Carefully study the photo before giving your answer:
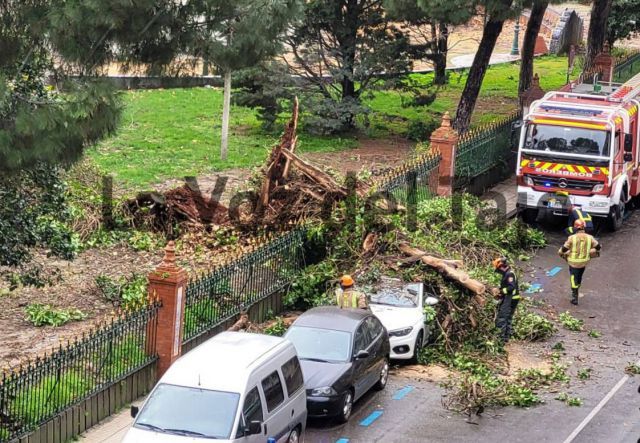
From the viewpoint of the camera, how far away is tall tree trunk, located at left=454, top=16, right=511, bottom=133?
1219 inches

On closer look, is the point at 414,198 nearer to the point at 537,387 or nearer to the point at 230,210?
the point at 230,210

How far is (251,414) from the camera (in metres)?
13.2

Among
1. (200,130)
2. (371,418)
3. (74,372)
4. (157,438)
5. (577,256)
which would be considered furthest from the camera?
(200,130)

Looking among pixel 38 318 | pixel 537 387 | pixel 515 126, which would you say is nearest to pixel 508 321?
pixel 537 387

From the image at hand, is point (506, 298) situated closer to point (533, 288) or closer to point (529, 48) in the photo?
point (533, 288)

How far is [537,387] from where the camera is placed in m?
17.3

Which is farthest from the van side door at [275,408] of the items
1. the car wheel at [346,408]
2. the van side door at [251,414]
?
the car wheel at [346,408]

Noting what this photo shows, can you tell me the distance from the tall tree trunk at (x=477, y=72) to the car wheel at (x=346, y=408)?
17073 millimetres

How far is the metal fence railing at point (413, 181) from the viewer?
23.1 m

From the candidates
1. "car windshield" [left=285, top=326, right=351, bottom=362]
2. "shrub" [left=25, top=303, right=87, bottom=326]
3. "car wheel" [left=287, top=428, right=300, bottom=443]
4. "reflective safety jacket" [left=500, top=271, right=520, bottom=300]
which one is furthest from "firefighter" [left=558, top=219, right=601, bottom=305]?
"shrub" [left=25, top=303, right=87, bottom=326]

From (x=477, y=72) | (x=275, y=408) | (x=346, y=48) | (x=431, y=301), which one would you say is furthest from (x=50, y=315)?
(x=477, y=72)

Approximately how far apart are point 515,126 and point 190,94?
13.3 meters

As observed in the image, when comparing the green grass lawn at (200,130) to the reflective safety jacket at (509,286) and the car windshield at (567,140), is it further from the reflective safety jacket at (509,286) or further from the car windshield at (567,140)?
the reflective safety jacket at (509,286)

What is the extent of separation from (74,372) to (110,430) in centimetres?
99
